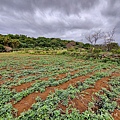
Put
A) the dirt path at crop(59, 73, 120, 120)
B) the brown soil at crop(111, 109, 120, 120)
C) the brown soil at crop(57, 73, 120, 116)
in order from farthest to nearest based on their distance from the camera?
the brown soil at crop(57, 73, 120, 116) < the dirt path at crop(59, 73, 120, 120) < the brown soil at crop(111, 109, 120, 120)

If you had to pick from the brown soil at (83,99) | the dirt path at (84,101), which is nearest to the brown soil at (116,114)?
the dirt path at (84,101)

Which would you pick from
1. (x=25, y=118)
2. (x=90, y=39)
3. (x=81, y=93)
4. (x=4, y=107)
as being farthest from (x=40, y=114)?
(x=90, y=39)

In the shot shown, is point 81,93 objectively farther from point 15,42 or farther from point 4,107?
point 15,42

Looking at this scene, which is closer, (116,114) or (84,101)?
(116,114)

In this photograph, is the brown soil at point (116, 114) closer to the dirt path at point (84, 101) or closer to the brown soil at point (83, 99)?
the dirt path at point (84, 101)

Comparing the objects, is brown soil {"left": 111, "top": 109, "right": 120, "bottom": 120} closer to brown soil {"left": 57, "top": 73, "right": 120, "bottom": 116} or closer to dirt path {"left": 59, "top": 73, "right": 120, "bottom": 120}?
dirt path {"left": 59, "top": 73, "right": 120, "bottom": 120}

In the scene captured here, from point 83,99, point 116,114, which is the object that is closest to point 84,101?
point 83,99

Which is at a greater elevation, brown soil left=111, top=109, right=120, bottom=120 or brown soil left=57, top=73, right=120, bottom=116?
brown soil left=57, top=73, right=120, bottom=116

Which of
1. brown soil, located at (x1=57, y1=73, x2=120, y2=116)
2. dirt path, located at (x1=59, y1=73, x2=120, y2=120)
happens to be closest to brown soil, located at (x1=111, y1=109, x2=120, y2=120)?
dirt path, located at (x1=59, y1=73, x2=120, y2=120)

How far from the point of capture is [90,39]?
2316cm

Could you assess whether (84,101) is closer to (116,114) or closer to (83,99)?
(83,99)

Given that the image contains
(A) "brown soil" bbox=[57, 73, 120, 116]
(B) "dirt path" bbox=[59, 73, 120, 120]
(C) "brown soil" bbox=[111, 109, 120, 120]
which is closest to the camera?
(C) "brown soil" bbox=[111, 109, 120, 120]

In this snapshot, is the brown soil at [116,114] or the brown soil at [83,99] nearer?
the brown soil at [116,114]

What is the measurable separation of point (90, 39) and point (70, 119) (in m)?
23.1
